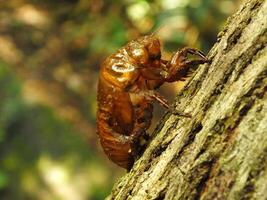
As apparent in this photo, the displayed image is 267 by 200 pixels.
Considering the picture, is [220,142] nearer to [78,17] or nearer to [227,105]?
[227,105]

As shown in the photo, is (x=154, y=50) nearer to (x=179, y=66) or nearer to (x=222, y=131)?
(x=179, y=66)

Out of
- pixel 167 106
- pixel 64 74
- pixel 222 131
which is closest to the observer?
pixel 222 131

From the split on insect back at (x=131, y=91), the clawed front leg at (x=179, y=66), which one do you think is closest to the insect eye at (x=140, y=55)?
the split on insect back at (x=131, y=91)

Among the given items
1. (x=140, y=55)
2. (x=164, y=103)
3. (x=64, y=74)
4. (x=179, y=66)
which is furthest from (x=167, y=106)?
(x=64, y=74)

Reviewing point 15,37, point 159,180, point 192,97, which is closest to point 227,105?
point 192,97

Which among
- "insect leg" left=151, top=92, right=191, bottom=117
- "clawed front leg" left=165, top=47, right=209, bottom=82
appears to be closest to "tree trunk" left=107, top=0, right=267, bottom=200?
"insect leg" left=151, top=92, right=191, bottom=117

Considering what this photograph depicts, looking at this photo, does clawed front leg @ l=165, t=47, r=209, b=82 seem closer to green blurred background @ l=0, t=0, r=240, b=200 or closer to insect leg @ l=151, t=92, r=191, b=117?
insect leg @ l=151, t=92, r=191, b=117
